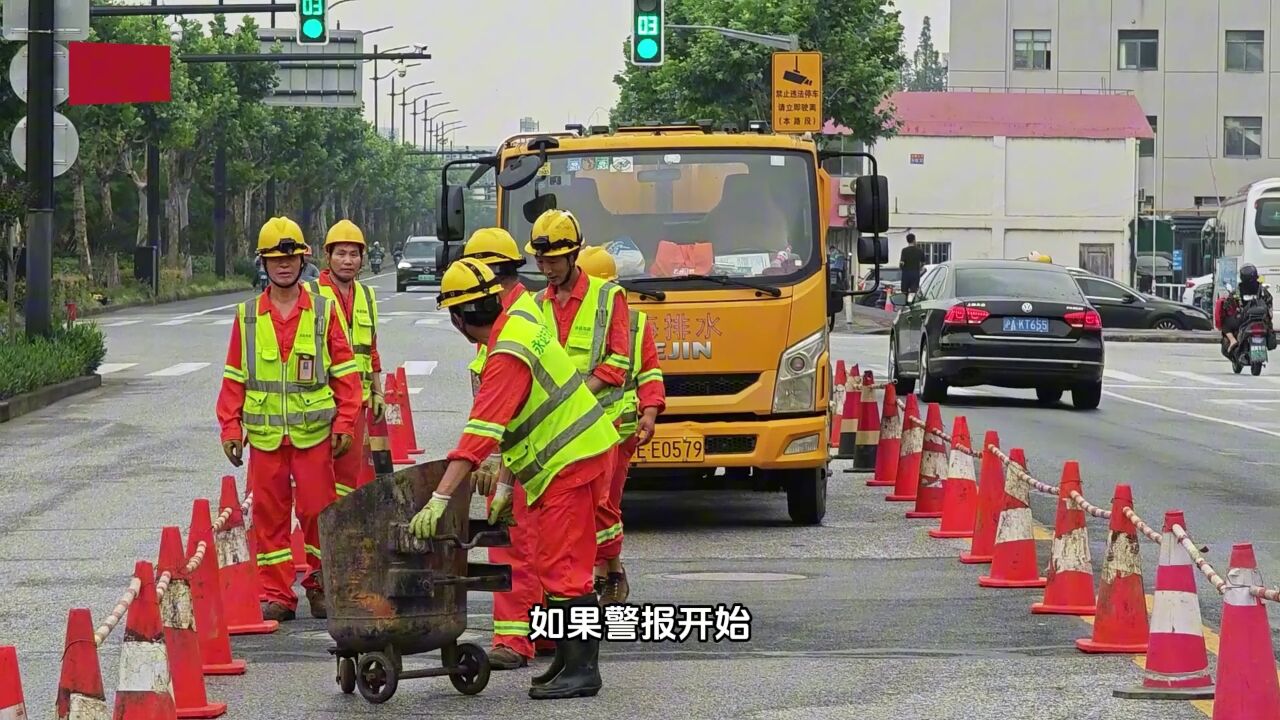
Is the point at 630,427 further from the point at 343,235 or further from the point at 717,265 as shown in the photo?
the point at 717,265

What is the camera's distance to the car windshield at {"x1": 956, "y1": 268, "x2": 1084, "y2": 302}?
2402 cm

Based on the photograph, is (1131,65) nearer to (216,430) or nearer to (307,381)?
(216,430)

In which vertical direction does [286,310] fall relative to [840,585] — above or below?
Answer: above

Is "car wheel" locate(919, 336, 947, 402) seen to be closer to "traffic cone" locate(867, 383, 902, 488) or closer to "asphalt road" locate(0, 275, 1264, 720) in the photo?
"asphalt road" locate(0, 275, 1264, 720)

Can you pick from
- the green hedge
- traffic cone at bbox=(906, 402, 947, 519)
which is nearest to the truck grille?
traffic cone at bbox=(906, 402, 947, 519)

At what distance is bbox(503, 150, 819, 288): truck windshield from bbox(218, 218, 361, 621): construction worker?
11.6 feet

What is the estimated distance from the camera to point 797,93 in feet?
114

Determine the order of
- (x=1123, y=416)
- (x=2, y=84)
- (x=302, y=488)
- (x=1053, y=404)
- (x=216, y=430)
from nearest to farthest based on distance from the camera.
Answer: (x=302, y=488)
(x=216, y=430)
(x=1123, y=416)
(x=1053, y=404)
(x=2, y=84)

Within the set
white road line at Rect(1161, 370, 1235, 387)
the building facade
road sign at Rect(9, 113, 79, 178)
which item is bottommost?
white road line at Rect(1161, 370, 1235, 387)

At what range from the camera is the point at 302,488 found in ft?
33.2

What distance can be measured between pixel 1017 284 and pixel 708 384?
11.6 metres

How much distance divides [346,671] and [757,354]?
546 centimetres

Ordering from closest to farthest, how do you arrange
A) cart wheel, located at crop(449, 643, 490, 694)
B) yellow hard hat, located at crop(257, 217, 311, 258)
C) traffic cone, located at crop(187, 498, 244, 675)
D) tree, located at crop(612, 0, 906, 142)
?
cart wheel, located at crop(449, 643, 490, 694)
traffic cone, located at crop(187, 498, 244, 675)
yellow hard hat, located at crop(257, 217, 311, 258)
tree, located at crop(612, 0, 906, 142)

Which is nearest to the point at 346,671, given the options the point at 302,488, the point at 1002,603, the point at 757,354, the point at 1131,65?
the point at 302,488
